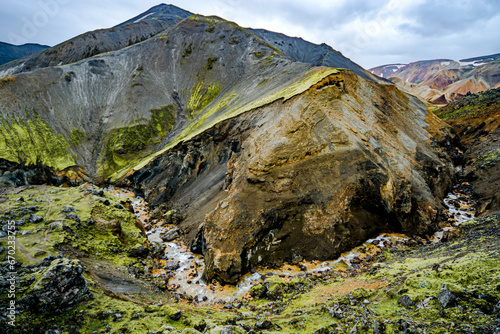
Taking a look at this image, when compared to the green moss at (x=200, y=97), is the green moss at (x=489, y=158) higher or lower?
lower

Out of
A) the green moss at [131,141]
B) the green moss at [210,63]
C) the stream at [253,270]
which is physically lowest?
the stream at [253,270]

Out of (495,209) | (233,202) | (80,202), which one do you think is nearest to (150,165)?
(80,202)

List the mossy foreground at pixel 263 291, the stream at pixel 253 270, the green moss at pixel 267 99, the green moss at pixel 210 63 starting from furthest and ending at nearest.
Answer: the green moss at pixel 210 63, the green moss at pixel 267 99, the stream at pixel 253 270, the mossy foreground at pixel 263 291

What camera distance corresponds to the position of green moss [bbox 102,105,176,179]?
2149 inches

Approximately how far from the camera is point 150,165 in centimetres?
4056

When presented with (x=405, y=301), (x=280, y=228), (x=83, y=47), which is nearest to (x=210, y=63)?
(x=83, y=47)

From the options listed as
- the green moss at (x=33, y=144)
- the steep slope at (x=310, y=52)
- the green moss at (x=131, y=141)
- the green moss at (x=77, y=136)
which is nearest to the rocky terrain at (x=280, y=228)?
the green moss at (x=33, y=144)

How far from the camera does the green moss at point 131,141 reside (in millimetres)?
54594

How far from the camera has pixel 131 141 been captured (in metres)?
58.9

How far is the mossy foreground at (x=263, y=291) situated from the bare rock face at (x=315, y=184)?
2.69 metres

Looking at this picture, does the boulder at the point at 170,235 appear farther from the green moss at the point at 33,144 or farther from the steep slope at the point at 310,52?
the steep slope at the point at 310,52

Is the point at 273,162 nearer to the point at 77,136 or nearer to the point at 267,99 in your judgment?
the point at 267,99

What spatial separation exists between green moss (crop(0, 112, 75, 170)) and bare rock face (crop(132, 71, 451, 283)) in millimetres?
38005

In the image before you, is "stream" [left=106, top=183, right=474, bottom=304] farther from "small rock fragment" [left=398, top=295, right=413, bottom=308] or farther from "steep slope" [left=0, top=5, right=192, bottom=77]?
"steep slope" [left=0, top=5, right=192, bottom=77]
